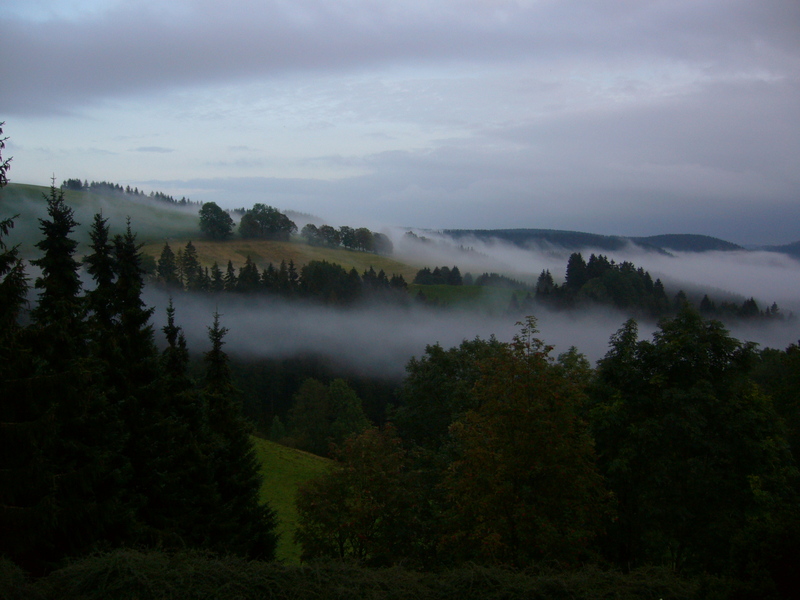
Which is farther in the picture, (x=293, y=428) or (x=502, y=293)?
(x=502, y=293)

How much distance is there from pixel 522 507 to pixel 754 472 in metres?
9.91

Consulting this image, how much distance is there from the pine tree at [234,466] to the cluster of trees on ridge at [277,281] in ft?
296

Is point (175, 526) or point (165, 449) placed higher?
point (165, 449)

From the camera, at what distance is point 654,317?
12312cm

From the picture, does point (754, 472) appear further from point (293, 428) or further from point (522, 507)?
point (293, 428)

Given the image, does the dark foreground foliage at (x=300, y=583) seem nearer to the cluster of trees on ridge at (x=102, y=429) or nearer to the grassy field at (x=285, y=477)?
the cluster of trees on ridge at (x=102, y=429)

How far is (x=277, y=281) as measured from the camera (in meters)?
113

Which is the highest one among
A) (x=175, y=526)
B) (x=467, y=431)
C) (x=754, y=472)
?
(x=467, y=431)

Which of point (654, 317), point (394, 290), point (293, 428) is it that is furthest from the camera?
point (394, 290)

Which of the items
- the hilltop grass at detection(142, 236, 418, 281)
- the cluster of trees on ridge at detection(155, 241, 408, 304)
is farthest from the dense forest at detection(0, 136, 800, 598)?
the hilltop grass at detection(142, 236, 418, 281)

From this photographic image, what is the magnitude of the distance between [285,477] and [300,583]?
1381 inches

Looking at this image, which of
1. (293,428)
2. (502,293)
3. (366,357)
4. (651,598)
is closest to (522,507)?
(651,598)

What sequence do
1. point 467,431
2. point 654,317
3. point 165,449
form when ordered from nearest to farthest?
point 467,431 < point 165,449 < point 654,317

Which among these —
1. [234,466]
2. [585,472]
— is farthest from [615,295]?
[585,472]
